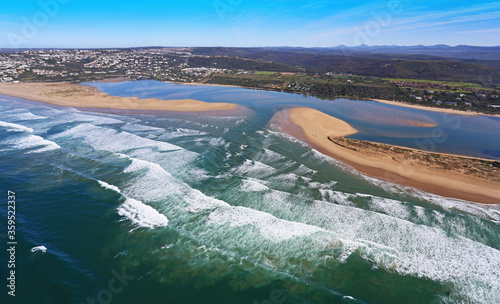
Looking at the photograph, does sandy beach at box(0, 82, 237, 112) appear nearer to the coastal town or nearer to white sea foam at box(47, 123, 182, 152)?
white sea foam at box(47, 123, 182, 152)

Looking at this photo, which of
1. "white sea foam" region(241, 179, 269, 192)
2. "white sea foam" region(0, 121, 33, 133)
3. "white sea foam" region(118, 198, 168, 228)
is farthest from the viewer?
"white sea foam" region(0, 121, 33, 133)

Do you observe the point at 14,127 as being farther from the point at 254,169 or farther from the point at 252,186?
the point at 252,186

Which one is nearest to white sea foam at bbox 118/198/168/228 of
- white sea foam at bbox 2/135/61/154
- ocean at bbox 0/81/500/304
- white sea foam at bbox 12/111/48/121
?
ocean at bbox 0/81/500/304

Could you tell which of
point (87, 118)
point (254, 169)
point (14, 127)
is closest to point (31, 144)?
point (14, 127)

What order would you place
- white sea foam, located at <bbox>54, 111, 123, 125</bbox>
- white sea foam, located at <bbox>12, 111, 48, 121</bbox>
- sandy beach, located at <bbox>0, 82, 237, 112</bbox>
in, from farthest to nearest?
sandy beach, located at <bbox>0, 82, 237, 112</bbox> → white sea foam, located at <bbox>12, 111, 48, 121</bbox> → white sea foam, located at <bbox>54, 111, 123, 125</bbox>
